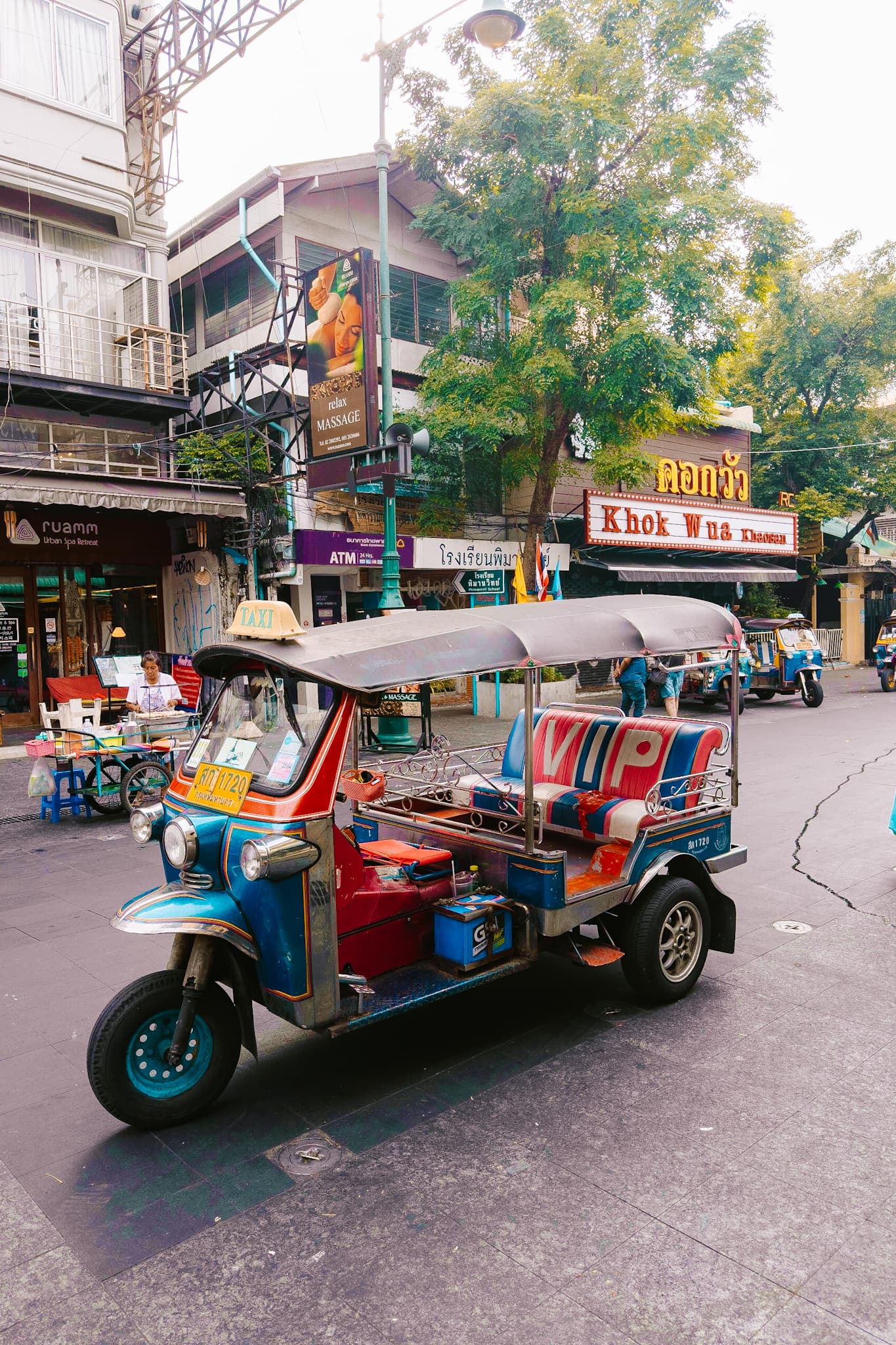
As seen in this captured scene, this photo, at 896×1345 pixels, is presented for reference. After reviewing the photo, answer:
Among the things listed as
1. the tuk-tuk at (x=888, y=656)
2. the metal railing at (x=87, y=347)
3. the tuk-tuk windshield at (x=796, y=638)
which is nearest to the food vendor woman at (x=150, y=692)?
the metal railing at (x=87, y=347)

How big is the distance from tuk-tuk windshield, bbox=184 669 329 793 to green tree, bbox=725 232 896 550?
1004 inches

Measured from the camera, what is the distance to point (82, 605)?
16.8 meters

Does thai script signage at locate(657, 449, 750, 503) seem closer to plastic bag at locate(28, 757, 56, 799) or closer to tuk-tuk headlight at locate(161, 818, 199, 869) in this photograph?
plastic bag at locate(28, 757, 56, 799)

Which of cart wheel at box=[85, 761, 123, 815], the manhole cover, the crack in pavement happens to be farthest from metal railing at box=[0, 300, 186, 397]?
the manhole cover

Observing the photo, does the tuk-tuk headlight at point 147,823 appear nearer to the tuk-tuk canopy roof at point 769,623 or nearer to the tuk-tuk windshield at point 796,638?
the tuk-tuk canopy roof at point 769,623

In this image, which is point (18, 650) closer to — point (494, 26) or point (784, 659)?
point (494, 26)

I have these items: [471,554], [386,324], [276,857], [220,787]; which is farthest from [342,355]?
[276,857]

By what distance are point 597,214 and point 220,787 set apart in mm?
15973

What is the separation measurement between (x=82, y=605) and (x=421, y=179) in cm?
1085

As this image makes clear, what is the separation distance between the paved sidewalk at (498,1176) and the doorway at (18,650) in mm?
11189

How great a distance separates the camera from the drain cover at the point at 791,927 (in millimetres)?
6258

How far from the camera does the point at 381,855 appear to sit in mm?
4969

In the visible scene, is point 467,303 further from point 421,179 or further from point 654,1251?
point 654,1251

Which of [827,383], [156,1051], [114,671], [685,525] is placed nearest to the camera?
[156,1051]
